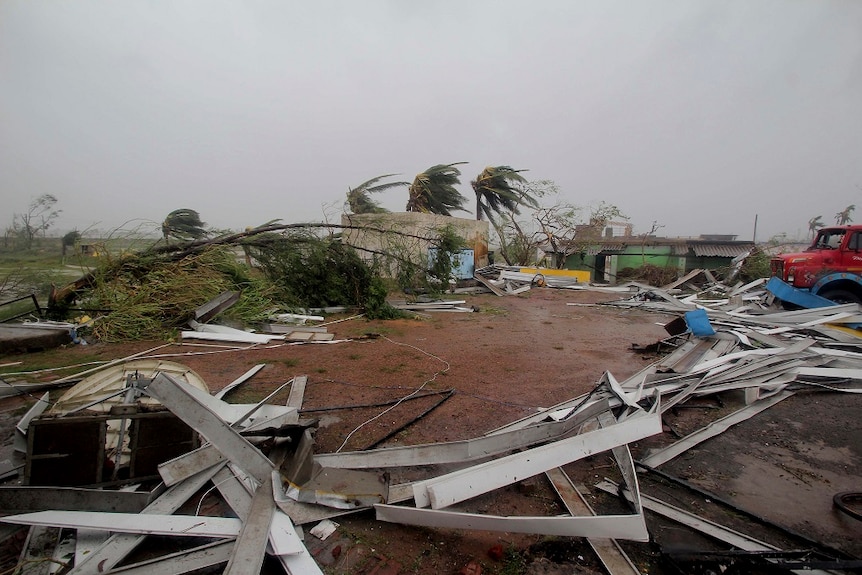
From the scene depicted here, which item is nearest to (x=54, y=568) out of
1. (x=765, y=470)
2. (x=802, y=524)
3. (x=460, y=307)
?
(x=802, y=524)

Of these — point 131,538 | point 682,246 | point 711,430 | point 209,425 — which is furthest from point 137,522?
point 682,246

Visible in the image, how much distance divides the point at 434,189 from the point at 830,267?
1536 cm

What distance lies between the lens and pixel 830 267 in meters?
8.38

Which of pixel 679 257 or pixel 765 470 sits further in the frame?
pixel 679 257

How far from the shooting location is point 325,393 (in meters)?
4.20

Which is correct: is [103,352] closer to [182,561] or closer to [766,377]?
[182,561]

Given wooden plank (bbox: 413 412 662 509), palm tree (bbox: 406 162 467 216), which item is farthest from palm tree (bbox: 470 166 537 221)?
wooden plank (bbox: 413 412 662 509)

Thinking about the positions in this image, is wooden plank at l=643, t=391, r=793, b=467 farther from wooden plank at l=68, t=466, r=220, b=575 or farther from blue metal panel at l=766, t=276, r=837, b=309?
blue metal panel at l=766, t=276, r=837, b=309

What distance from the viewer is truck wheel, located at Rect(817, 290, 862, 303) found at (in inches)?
321

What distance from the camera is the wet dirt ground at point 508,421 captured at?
6.65 ft

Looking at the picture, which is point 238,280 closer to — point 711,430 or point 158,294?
point 158,294

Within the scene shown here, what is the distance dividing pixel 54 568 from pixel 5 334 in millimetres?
5948

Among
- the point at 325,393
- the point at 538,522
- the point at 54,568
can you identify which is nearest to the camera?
the point at 54,568

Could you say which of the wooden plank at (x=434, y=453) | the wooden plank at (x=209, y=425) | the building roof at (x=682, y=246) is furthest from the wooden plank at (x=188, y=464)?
the building roof at (x=682, y=246)
